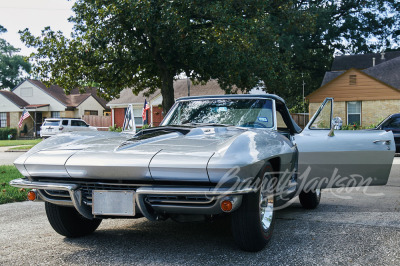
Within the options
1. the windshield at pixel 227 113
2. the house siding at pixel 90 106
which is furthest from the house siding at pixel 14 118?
the windshield at pixel 227 113

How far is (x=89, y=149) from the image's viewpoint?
3832 mm

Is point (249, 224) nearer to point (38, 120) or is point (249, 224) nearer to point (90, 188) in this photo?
point (90, 188)

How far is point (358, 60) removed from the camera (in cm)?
4225

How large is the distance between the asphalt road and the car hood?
724 mm

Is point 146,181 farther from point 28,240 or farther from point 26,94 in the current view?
point 26,94

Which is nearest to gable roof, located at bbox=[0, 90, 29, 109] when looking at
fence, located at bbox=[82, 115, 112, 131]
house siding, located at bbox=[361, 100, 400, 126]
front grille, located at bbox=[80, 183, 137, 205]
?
fence, located at bbox=[82, 115, 112, 131]

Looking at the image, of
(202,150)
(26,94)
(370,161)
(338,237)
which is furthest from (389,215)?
(26,94)

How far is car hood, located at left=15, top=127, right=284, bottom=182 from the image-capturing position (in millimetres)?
3301

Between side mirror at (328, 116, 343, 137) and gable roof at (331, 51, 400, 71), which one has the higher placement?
gable roof at (331, 51, 400, 71)

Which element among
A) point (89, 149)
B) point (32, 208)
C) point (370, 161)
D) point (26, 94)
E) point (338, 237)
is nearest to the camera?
point (89, 149)

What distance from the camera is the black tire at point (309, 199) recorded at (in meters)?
5.88

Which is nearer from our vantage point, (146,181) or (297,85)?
(146,181)

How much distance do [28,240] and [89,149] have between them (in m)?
1.28

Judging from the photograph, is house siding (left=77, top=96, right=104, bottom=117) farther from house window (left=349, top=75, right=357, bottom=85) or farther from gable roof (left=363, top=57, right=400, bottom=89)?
gable roof (left=363, top=57, right=400, bottom=89)
